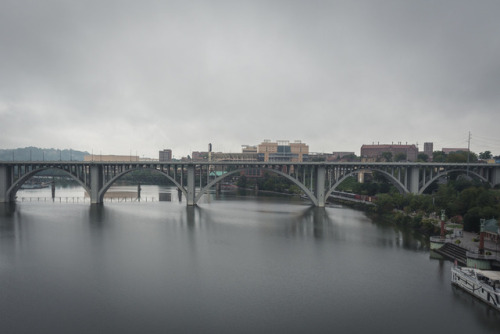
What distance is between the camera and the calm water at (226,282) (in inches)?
521

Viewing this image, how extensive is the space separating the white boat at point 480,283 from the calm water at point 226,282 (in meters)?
0.45

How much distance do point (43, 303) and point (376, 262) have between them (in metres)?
16.7

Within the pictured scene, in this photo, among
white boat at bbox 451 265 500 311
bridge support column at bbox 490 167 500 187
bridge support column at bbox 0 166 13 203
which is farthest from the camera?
bridge support column at bbox 0 166 13 203

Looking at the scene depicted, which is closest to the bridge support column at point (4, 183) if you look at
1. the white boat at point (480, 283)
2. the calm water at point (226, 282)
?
the calm water at point (226, 282)

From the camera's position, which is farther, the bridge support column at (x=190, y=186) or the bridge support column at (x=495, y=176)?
the bridge support column at (x=495, y=176)

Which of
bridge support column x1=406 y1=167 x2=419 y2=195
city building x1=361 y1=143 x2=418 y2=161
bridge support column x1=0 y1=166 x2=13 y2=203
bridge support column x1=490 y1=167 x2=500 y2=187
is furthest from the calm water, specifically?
city building x1=361 y1=143 x2=418 y2=161

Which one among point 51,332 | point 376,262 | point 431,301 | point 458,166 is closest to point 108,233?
point 51,332

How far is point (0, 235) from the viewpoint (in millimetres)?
27719

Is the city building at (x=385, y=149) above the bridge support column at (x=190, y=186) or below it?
above

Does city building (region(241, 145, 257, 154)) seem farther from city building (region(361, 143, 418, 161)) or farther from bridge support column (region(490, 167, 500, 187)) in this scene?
bridge support column (region(490, 167, 500, 187))

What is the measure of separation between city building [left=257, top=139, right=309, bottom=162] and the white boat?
87953 mm

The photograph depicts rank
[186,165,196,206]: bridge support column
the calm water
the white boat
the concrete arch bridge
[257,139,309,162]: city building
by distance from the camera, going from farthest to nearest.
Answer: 1. [257,139,309,162]: city building
2. [186,165,196,206]: bridge support column
3. the concrete arch bridge
4. the white boat
5. the calm water

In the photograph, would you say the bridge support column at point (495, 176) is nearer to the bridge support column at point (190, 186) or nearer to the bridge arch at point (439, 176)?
the bridge arch at point (439, 176)

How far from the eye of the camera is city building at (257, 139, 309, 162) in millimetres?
105500
